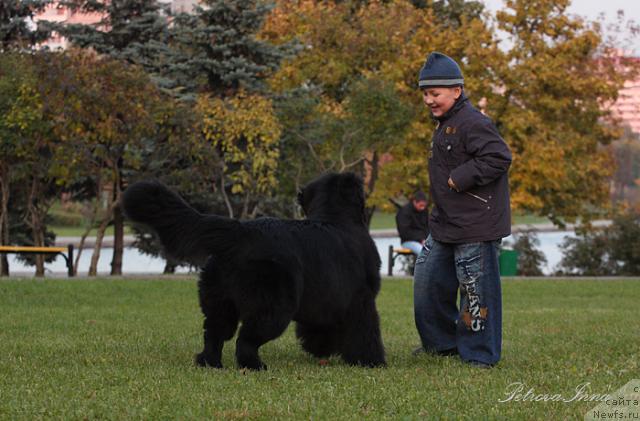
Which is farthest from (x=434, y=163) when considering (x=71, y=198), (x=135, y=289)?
(x=71, y=198)

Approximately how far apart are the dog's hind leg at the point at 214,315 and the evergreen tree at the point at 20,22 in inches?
873

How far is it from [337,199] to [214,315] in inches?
49.8

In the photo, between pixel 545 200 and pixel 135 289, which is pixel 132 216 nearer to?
pixel 135 289

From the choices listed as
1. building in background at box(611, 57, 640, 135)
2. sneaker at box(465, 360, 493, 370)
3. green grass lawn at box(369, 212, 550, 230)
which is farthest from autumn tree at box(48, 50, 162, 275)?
green grass lawn at box(369, 212, 550, 230)

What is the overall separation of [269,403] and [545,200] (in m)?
24.9

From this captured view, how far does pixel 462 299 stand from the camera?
687 cm

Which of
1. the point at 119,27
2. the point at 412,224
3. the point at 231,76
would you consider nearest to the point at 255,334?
the point at 412,224

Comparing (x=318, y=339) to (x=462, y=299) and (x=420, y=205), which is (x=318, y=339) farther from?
(x=420, y=205)

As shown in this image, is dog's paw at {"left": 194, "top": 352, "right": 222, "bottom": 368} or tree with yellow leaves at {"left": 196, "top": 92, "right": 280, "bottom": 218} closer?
dog's paw at {"left": 194, "top": 352, "right": 222, "bottom": 368}

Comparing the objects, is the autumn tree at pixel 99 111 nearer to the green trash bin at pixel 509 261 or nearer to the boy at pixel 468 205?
the green trash bin at pixel 509 261

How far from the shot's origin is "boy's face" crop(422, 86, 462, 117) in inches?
267

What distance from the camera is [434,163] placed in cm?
688

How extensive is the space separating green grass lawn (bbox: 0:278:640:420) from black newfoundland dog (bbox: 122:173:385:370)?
262 millimetres

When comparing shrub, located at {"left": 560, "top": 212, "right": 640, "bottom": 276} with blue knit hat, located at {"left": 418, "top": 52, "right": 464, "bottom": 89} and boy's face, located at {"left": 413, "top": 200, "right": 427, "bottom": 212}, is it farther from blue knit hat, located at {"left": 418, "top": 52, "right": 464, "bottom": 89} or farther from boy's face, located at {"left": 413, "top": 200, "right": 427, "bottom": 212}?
blue knit hat, located at {"left": 418, "top": 52, "right": 464, "bottom": 89}
